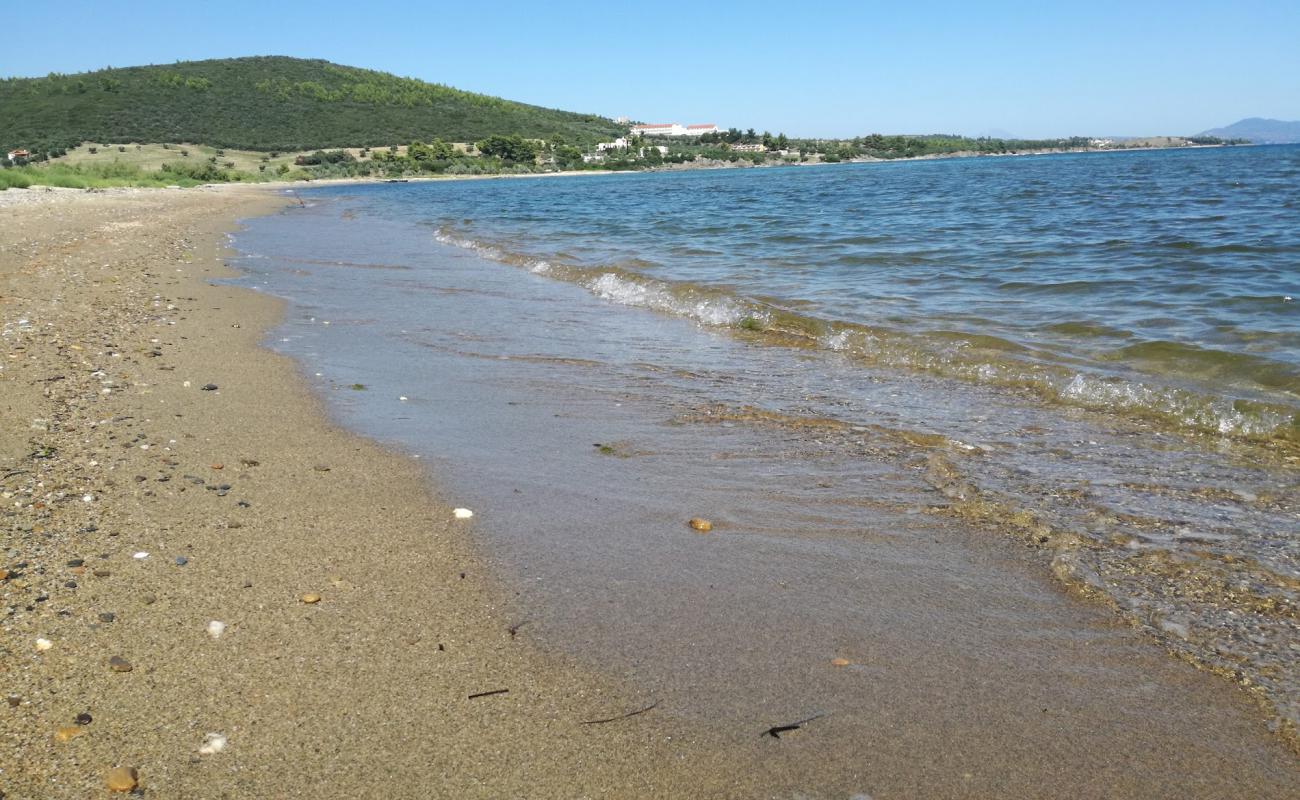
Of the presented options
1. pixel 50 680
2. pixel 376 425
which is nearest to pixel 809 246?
pixel 376 425

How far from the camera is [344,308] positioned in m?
9.36

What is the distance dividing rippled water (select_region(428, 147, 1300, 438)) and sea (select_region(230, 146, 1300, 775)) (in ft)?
0.18

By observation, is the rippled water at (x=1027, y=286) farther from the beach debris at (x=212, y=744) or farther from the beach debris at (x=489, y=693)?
the beach debris at (x=212, y=744)

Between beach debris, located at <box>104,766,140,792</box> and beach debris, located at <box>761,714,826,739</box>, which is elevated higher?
beach debris, located at <box>104,766,140,792</box>

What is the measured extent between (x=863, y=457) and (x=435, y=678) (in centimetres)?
271

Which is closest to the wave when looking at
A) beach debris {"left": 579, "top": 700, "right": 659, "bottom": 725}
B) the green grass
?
beach debris {"left": 579, "top": 700, "right": 659, "bottom": 725}

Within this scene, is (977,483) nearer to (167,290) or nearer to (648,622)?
(648,622)

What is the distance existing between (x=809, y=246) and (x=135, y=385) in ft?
38.1

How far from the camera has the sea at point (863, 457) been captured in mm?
2596

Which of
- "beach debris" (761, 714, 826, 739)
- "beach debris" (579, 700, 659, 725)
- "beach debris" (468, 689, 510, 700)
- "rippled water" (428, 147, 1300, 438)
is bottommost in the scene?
"beach debris" (761, 714, 826, 739)

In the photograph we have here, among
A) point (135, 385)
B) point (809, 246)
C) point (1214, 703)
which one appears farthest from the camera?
point (809, 246)

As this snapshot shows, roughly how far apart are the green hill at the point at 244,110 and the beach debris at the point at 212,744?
90159mm

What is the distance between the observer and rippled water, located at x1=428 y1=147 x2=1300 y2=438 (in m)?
6.03

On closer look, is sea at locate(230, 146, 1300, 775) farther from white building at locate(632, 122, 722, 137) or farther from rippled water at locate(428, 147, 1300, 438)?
white building at locate(632, 122, 722, 137)
